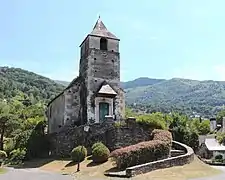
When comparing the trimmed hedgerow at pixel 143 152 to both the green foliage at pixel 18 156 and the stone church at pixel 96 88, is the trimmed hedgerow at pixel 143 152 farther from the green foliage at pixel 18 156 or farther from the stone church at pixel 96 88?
the green foliage at pixel 18 156

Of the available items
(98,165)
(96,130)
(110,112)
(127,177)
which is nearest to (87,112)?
(110,112)

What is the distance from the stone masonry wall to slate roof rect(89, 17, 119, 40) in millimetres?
11644

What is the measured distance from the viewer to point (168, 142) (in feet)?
98.1

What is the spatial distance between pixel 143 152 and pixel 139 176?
4.19 metres

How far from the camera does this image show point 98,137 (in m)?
34.6

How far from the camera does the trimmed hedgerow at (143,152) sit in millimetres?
26812

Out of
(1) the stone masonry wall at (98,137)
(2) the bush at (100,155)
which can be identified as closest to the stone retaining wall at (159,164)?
(1) the stone masonry wall at (98,137)

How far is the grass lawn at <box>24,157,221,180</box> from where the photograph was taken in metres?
23.8

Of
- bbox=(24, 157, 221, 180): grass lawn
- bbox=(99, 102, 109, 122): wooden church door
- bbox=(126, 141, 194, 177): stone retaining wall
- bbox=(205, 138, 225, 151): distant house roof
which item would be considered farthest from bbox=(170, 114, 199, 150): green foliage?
bbox=(126, 141, 194, 177): stone retaining wall

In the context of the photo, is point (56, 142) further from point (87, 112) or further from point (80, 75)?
point (80, 75)

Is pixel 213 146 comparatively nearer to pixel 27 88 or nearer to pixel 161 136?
pixel 161 136

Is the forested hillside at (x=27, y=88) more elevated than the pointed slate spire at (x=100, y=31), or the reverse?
the forested hillside at (x=27, y=88)

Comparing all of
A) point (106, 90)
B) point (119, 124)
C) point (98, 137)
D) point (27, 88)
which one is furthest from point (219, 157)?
point (27, 88)

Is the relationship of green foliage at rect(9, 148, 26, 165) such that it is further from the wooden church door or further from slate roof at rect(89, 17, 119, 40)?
slate roof at rect(89, 17, 119, 40)
